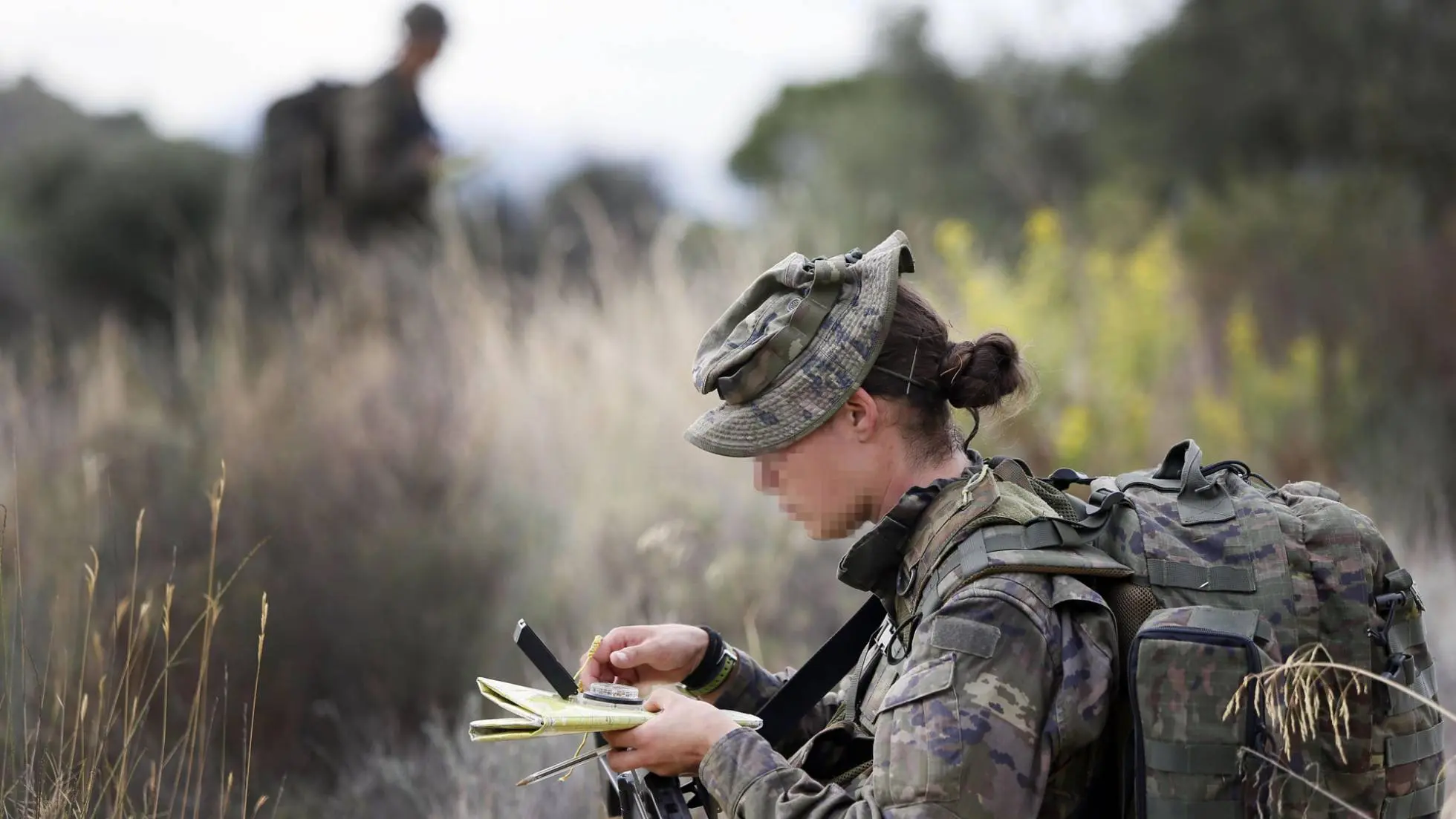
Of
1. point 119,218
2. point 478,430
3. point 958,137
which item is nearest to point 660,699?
point 478,430

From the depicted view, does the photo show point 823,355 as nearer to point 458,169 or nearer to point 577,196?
point 458,169

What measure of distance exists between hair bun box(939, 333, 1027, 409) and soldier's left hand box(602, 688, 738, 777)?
0.69 meters

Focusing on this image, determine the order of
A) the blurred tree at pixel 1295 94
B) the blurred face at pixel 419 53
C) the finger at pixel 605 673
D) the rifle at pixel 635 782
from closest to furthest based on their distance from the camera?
1. the rifle at pixel 635 782
2. the finger at pixel 605 673
3. the blurred face at pixel 419 53
4. the blurred tree at pixel 1295 94

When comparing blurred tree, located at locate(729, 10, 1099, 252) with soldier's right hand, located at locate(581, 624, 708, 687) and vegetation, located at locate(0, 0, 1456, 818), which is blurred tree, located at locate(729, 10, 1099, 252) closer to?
vegetation, located at locate(0, 0, 1456, 818)

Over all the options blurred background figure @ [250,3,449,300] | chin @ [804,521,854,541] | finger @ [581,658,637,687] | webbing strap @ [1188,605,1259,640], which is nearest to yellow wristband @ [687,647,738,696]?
finger @ [581,658,637,687]

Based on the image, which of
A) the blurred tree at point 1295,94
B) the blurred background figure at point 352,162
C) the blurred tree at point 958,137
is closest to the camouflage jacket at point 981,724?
the blurred background figure at point 352,162

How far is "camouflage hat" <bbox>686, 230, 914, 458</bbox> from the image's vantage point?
7.22ft

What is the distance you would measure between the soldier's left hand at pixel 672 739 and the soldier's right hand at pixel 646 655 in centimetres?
35

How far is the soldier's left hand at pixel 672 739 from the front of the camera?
6.77ft

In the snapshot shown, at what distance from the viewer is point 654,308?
7297 millimetres

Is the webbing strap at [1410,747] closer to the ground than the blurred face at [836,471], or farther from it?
closer to the ground

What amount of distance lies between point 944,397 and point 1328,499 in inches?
26.3

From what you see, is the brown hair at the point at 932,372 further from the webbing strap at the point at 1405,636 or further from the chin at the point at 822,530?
the webbing strap at the point at 1405,636

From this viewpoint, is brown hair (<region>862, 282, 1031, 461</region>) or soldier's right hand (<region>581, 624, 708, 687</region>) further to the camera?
soldier's right hand (<region>581, 624, 708, 687</region>)
